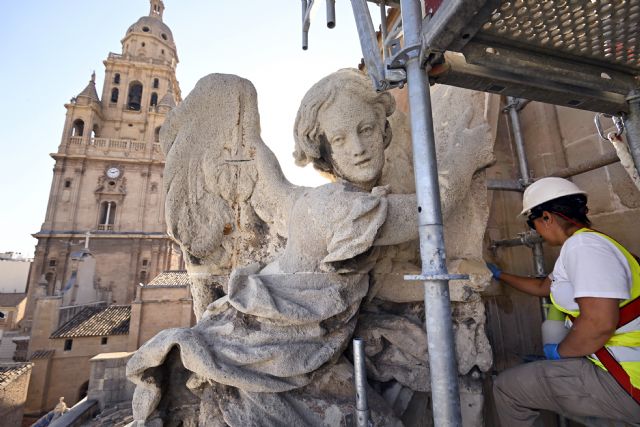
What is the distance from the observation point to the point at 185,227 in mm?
2143

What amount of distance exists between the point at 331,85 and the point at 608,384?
1.74 meters

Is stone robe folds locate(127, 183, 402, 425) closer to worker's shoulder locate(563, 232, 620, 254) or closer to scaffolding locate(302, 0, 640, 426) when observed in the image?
scaffolding locate(302, 0, 640, 426)

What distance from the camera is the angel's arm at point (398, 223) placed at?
1543 millimetres

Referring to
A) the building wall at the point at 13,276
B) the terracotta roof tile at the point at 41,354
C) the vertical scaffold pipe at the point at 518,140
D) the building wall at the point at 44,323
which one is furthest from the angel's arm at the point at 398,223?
the building wall at the point at 13,276

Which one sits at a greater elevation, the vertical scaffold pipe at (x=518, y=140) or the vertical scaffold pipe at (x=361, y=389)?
the vertical scaffold pipe at (x=518, y=140)

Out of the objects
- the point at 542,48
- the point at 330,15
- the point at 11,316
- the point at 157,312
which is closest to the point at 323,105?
the point at 330,15

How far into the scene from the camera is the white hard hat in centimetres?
147

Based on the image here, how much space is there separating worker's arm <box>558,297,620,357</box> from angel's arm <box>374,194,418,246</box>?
0.66 metres

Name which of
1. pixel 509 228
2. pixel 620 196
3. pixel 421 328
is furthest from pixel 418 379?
pixel 620 196

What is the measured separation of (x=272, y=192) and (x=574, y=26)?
1.54 meters

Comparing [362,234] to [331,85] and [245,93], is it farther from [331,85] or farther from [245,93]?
[245,93]

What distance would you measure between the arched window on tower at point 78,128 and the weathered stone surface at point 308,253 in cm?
2848

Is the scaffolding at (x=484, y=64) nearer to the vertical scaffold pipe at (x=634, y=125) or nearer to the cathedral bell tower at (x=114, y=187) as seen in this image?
the vertical scaffold pipe at (x=634, y=125)

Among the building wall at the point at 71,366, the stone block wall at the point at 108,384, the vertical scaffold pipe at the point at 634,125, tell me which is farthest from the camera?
the building wall at the point at 71,366
